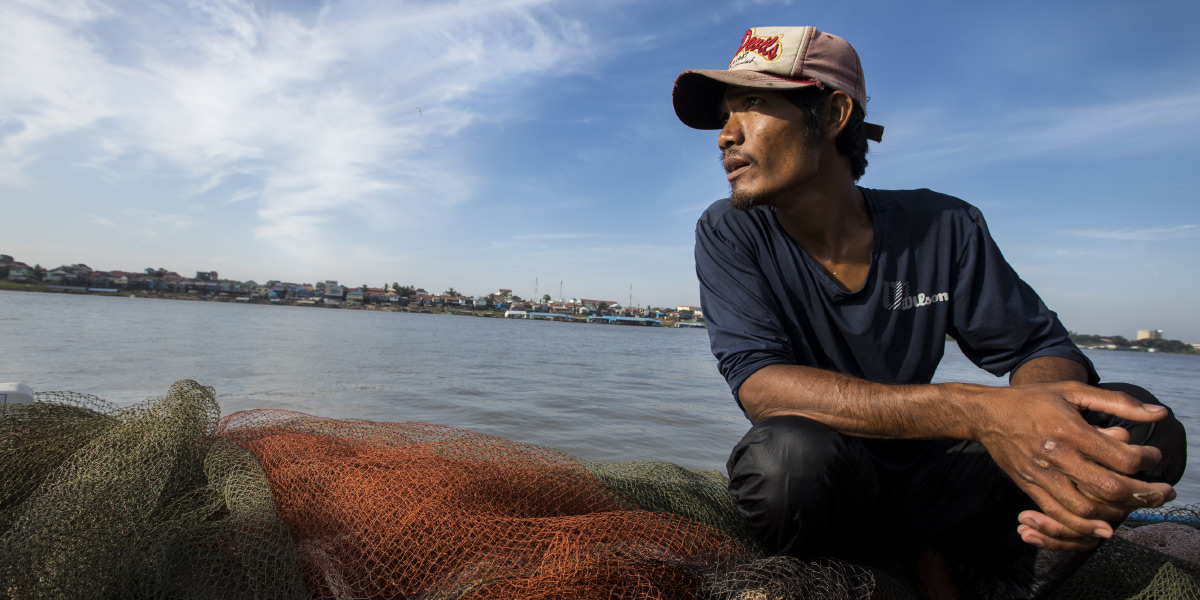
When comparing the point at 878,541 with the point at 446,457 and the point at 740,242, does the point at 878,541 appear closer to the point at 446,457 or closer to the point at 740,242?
the point at 740,242

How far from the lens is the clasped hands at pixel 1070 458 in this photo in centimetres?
113

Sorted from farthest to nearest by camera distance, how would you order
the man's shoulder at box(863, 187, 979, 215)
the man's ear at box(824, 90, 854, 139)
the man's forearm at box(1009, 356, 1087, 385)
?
1. the man's shoulder at box(863, 187, 979, 215)
2. the man's ear at box(824, 90, 854, 139)
3. the man's forearm at box(1009, 356, 1087, 385)

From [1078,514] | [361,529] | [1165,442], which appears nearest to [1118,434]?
[1078,514]

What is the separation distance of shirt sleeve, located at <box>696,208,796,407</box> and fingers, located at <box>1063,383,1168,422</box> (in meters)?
0.64

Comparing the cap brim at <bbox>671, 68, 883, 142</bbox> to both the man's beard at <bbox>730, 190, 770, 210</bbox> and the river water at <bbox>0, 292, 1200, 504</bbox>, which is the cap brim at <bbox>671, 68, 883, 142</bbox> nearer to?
the man's beard at <bbox>730, 190, 770, 210</bbox>

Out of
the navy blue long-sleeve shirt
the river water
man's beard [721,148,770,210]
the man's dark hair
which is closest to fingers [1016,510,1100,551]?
the navy blue long-sleeve shirt

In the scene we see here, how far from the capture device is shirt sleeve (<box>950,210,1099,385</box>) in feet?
6.14

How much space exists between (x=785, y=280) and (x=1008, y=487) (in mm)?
831

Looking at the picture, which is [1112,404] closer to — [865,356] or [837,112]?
[865,356]

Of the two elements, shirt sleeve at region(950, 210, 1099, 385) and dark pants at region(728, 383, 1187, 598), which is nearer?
dark pants at region(728, 383, 1187, 598)

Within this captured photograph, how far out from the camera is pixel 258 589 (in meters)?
1.39

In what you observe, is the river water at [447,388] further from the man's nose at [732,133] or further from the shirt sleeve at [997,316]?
the man's nose at [732,133]

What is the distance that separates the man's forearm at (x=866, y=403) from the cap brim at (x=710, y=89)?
0.87m

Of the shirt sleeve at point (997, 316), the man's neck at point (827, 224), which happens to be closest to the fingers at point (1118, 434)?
the shirt sleeve at point (997, 316)
